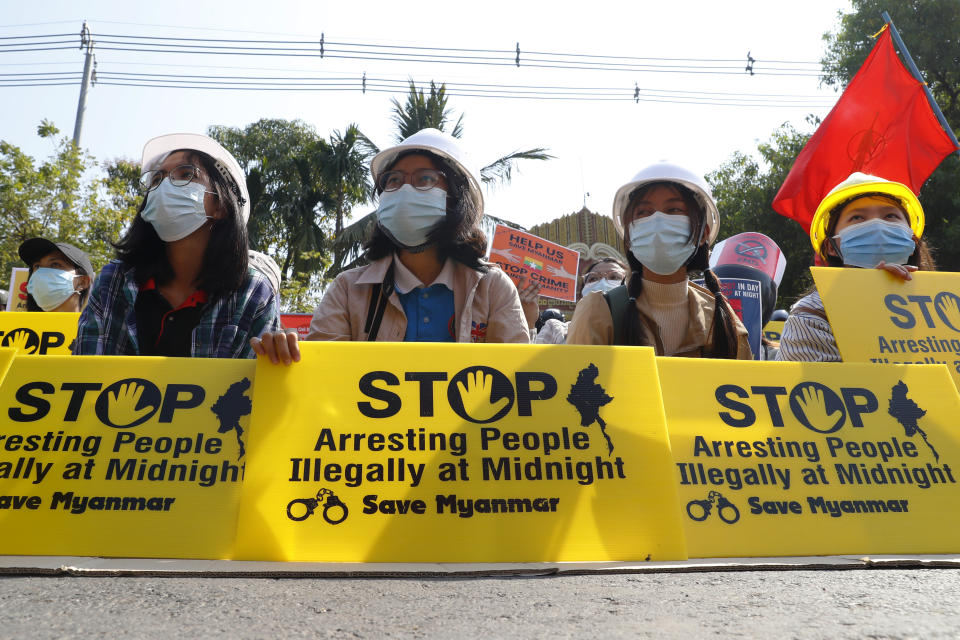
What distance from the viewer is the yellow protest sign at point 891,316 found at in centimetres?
289

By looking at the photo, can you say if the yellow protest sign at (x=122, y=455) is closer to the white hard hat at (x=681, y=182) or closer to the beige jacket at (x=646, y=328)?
the beige jacket at (x=646, y=328)

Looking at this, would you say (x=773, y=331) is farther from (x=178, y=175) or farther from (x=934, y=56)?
(x=934, y=56)

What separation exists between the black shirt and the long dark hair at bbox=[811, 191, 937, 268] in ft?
10.6

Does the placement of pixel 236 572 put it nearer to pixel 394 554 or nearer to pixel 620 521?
pixel 394 554

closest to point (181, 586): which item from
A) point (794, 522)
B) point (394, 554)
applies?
point (394, 554)

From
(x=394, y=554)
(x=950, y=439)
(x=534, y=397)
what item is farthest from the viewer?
(x=950, y=439)

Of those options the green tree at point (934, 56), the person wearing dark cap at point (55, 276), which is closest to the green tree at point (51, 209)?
the person wearing dark cap at point (55, 276)

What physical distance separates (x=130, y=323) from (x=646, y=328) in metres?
2.22

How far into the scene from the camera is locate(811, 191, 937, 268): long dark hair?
3.49m

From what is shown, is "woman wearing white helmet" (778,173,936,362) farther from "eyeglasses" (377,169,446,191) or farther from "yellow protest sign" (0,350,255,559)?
"yellow protest sign" (0,350,255,559)

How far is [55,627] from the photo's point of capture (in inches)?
51.2

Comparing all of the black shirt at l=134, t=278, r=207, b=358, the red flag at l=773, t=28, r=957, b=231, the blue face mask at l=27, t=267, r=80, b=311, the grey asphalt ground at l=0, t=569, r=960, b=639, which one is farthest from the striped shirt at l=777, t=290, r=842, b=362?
the blue face mask at l=27, t=267, r=80, b=311

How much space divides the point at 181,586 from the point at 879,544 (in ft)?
6.21

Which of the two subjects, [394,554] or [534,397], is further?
[534,397]
